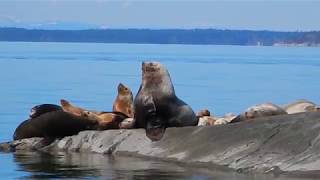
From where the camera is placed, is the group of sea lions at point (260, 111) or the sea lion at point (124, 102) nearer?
the group of sea lions at point (260, 111)

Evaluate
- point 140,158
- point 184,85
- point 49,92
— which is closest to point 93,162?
point 140,158

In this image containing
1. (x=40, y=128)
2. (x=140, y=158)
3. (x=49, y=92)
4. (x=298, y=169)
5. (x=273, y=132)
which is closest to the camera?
(x=298, y=169)

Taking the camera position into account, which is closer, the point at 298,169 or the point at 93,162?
the point at 298,169

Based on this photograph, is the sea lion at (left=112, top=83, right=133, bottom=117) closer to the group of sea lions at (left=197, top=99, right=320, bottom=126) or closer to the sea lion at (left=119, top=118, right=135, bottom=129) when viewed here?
the sea lion at (left=119, top=118, right=135, bottom=129)

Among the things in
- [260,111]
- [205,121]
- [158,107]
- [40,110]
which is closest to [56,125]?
[40,110]

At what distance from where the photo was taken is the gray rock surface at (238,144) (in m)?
10.2

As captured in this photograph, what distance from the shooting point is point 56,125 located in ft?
44.1

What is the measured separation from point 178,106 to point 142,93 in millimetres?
612

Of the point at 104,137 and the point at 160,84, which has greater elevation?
the point at 160,84

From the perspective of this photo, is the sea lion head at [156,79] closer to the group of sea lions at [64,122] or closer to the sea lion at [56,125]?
the group of sea lions at [64,122]

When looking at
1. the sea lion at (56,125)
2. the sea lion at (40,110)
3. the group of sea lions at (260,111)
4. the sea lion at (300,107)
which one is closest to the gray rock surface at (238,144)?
the sea lion at (56,125)

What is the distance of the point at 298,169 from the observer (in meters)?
9.82

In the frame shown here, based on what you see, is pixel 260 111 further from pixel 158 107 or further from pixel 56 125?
pixel 56 125

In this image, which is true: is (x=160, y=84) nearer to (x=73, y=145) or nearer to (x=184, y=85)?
(x=73, y=145)
